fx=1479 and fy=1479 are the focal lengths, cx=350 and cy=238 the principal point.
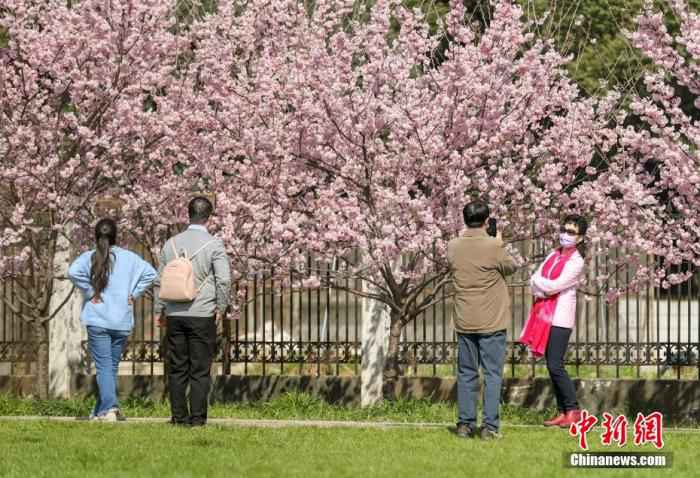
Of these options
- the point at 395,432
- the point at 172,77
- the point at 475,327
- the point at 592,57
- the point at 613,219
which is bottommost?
the point at 395,432

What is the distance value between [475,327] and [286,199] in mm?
3865

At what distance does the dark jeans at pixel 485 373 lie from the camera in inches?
445

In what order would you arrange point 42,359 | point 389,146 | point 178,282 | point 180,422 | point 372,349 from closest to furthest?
point 178,282
point 180,422
point 389,146
point 372,349
point 42,359

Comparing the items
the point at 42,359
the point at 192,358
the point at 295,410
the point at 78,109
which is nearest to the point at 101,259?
the point at 192,358

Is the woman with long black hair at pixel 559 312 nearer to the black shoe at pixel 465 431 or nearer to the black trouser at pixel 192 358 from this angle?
the black shoe at pixel 465 431

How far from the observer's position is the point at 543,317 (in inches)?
478

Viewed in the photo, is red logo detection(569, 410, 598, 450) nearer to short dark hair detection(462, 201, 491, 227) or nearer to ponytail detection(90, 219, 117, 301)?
short dark hair detection(462, 201, 491, 227)

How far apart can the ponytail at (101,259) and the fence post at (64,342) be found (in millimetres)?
4163

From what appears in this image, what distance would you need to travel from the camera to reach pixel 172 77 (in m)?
15.9

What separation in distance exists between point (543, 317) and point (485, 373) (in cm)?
103

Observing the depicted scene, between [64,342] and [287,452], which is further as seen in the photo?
[64,342]

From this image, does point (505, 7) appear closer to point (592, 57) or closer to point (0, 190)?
point (0, 190)

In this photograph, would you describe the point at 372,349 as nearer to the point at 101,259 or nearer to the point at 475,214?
the point at 101,259

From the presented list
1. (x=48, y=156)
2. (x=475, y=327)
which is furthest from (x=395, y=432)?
(x=48, y=156)
